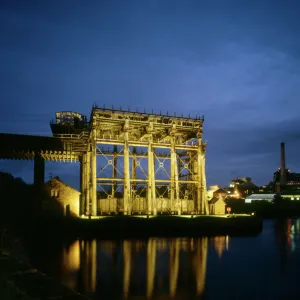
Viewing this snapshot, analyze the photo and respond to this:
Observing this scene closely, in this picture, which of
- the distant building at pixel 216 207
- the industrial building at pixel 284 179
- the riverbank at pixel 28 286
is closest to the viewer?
the riverbank at pixel 28 286

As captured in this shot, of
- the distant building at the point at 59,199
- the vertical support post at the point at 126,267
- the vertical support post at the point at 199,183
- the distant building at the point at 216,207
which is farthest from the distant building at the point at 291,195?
the vertical support post at the point at 126,267

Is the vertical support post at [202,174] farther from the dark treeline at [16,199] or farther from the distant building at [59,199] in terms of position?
the dark treeline at [16,199]

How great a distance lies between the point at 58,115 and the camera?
189 ft

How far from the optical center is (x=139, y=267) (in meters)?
23.0

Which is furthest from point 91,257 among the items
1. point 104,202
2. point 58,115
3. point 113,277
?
point 58,115

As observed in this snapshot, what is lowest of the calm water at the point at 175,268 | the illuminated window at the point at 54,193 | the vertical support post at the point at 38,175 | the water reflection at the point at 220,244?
the water reflection at the point at 220,244

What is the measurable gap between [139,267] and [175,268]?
255cm

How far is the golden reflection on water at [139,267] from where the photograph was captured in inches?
682

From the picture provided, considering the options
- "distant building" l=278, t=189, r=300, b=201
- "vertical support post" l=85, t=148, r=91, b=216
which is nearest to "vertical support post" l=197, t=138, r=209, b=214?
"vertical support post" l=85, t=148, r=91, b=216

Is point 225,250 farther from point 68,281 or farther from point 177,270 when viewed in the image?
point 68,281

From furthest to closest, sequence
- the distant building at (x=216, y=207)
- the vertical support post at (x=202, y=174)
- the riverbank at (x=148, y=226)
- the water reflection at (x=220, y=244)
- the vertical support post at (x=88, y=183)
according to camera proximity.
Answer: the distant building at (x=216, y=207)
the vertical support post at (x=202, y=174)
the vertical support post at (x=88, y=183)
the riverbank at (x=148, y=226)
the water reflection at (x=220, y=244)

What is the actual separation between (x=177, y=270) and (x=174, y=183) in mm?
25035

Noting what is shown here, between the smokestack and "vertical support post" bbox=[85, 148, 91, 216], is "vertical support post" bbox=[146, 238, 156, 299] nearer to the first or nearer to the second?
"vertical support post" bbox=[85, 148, 91, 216]

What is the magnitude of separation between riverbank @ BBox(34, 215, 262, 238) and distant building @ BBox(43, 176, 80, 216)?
6.08 metres
